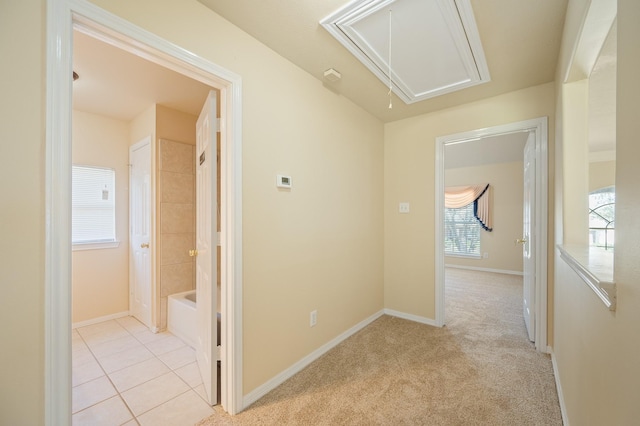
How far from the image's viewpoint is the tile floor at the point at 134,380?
5.45 ft

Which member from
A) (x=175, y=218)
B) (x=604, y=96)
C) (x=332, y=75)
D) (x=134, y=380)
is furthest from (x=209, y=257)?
(x=604, y=96)

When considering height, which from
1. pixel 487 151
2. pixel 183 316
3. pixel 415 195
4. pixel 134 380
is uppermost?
pixel 487 151

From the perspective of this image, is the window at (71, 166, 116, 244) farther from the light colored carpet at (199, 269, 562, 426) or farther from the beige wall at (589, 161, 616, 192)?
the beige wall at (589, 161, 616, 192)

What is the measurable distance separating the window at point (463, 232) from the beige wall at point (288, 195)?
4.61 meters

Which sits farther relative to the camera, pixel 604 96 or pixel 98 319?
pixel 98 319

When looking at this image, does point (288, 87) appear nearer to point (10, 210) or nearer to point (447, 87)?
point (447, 87)

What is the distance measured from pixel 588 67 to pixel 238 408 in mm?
3021

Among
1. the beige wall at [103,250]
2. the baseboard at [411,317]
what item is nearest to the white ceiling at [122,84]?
the beige wall at [103,250]

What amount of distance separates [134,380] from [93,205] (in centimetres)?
228

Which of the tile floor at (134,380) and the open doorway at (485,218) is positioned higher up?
the open doorway at (485,218)

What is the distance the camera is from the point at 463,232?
6531 mm

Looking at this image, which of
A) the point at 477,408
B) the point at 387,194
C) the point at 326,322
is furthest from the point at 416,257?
the point at 477,408

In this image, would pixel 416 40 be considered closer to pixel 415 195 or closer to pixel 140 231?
pixel 415 195

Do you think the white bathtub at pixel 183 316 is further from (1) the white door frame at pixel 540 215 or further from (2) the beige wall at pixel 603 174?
(2) the beige wall at pixel 603 174
